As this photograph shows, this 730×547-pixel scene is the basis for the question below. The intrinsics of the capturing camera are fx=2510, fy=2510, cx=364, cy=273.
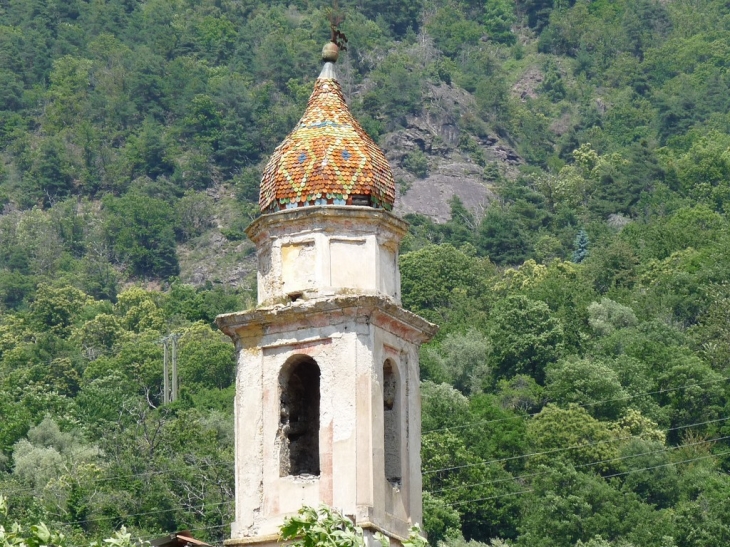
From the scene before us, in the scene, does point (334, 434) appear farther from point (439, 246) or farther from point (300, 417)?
point (439, 246)

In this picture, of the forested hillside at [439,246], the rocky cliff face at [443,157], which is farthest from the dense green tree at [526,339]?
the rocky cliff face at [443,157]

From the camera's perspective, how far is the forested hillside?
2859 inches

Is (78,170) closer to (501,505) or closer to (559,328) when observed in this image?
(559,328)

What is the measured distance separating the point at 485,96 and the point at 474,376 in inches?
3305

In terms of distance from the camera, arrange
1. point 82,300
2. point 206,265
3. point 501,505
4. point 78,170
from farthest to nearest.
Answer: point 78,170, point 206,265, point 82,300, point 501,505

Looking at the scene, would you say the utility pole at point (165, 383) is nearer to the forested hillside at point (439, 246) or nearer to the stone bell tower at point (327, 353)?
the forested hillside at point (439, 246)

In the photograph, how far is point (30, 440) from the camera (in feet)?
276

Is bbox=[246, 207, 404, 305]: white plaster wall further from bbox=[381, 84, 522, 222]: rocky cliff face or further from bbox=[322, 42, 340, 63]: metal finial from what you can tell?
bbox=[381, 84, 522, 222]: rocky cliff face

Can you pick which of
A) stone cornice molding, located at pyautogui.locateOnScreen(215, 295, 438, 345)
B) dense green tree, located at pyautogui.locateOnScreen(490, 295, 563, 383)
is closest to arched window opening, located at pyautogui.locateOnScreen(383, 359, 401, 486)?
stone cornice molding, located at pyautogui.locateOnScreen(215, 295, 438, 345)

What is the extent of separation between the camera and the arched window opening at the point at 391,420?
29422mm

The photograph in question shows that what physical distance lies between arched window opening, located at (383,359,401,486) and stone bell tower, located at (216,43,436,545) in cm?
1

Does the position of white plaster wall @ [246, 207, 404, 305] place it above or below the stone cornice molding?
above

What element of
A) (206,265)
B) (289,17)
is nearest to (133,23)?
(289,17)

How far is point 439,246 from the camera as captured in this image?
386 feet
